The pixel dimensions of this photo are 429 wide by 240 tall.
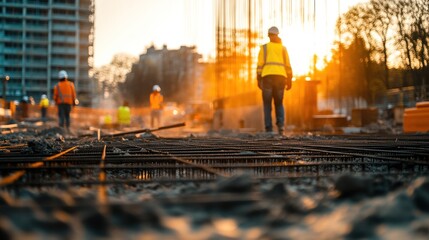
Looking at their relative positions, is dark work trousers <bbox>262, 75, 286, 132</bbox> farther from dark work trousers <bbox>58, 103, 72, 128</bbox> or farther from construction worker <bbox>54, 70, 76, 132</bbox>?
dark work trousers <bbox>58, 103, 72, 128</bbox>

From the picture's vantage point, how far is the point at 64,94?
16.4 m

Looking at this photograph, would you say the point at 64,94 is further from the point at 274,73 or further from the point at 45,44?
the point at 45,44

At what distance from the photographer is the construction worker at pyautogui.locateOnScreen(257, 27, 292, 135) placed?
35.3 ft

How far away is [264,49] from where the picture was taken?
1078 cm

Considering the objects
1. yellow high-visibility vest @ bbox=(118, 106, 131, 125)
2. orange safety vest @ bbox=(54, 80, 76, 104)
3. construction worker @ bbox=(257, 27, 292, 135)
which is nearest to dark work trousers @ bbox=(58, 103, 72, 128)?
orange safety vest @ bbox=(54, 80, 76, 104)

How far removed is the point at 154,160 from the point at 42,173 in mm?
929

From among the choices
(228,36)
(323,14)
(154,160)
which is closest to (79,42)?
(228,36)

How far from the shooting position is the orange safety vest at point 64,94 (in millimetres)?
16344

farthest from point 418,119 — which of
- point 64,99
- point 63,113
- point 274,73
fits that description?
point 63,113

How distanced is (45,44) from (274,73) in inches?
3603

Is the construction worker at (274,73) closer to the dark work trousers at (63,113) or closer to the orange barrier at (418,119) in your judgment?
the orange barrier at (418,119)

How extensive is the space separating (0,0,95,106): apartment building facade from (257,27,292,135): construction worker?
84455 mm

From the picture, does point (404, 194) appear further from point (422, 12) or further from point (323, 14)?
point (422, 12)

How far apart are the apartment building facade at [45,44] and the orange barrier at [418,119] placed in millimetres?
84156
